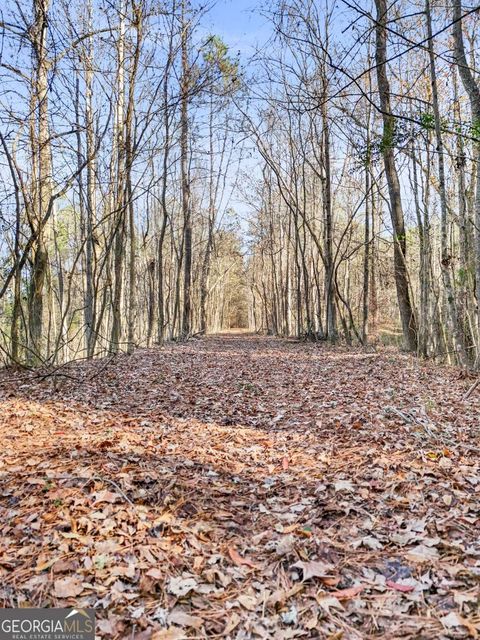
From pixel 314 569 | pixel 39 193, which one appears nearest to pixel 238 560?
pixel 314 569

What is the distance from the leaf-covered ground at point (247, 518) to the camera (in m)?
1.89

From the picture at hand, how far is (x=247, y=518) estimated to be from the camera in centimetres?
270

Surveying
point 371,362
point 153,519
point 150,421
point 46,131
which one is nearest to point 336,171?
point 371,362

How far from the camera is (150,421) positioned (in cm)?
476

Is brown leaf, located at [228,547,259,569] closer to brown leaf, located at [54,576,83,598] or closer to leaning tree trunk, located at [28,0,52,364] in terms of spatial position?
brown leaf, located at [54,576,83,598]

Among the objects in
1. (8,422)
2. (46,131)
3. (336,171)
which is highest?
(336,171)

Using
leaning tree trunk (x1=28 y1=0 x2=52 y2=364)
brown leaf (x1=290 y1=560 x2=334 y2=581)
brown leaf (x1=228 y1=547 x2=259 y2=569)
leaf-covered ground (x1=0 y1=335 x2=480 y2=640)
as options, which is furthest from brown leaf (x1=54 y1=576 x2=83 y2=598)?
leaning tree trunk (x1=28 y1=0 x2=52 y2=364)

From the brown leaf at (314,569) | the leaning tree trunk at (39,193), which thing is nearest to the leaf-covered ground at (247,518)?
the brown leaf at (314,569)

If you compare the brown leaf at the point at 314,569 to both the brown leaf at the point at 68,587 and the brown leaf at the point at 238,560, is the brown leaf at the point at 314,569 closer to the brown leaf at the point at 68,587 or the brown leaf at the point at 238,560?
the brown leaf at the point at 238,560

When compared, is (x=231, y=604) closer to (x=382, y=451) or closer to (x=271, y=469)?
(x=271, y=469)

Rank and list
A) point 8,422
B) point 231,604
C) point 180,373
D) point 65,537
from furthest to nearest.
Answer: point 180,373 < point 8,422 < point 65,537 < point 231,604

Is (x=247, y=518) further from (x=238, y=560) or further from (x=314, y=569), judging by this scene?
(x=314, y=569)

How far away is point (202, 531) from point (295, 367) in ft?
21.4

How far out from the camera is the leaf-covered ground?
1893mm
